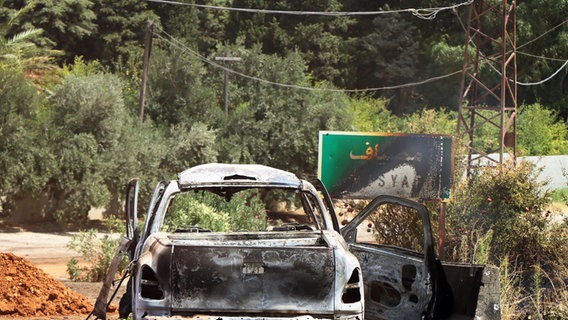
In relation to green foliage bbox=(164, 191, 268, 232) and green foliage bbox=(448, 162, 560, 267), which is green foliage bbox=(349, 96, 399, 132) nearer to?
green foliage bbox=(164, 191, 268, 232)

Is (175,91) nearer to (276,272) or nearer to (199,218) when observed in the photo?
(199,218)

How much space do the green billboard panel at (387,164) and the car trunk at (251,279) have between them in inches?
292

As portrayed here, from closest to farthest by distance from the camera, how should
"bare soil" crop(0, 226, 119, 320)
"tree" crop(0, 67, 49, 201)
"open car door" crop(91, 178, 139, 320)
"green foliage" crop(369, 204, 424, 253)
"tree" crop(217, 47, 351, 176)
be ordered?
1. "open car door" crop(91, 178, 139, 320)
2. "bare soil" crop(0, 226, 119, 320)
3. "green foliage" crop(369, 204, 424, 253)
4. "tree" crop(0, 67, 49, 201)
5. "tree" crop(217, 47, 351, 176)

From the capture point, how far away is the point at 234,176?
9.67 metres

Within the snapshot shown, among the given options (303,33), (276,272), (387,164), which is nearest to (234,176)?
(276,272)

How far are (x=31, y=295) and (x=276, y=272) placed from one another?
6.86 m

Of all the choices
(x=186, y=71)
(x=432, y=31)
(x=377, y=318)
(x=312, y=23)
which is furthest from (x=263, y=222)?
(x=432, y=31)

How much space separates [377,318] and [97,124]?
28.4 meters

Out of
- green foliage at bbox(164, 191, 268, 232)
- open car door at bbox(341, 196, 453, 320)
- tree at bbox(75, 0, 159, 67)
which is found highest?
tree at bbox(75, 0, 159, 67)

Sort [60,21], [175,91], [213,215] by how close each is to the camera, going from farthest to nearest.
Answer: [60,21]
[175,91]
[213,215]

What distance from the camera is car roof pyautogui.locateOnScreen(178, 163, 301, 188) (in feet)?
31.2

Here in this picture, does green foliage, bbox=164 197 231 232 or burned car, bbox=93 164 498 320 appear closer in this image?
burned car, bbox=93 164 498 320

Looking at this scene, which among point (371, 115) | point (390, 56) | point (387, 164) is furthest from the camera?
point (390, 56)

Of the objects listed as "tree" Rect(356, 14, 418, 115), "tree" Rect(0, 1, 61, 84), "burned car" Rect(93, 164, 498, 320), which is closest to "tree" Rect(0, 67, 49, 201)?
"tree" Rect(0, 1, 61, 84)
